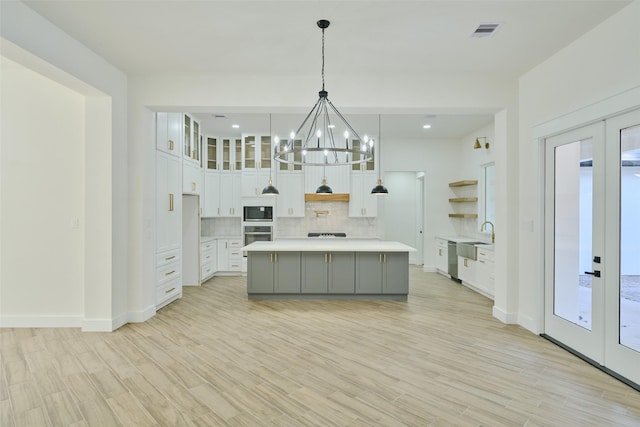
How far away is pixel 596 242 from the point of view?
9.54ft

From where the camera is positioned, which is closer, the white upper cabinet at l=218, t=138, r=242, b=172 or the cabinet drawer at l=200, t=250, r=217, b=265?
the cabinet drawer at l=200, t=250, r=217, b=265

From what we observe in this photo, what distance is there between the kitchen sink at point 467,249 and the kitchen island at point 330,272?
5.49 ft

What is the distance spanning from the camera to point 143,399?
2355mm

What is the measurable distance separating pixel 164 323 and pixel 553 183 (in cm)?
485

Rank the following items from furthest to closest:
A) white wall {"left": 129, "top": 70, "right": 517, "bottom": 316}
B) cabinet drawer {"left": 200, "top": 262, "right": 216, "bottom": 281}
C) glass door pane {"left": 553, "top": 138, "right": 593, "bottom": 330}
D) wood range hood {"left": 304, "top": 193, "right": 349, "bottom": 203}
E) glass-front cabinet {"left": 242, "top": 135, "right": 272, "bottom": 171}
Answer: wood range hood {"left": 304, "top": 193, "right": 349, "bottom": 203}
glass-front cabinet {"left": 242, "top": 135, "right": 272, "bottom": 171}
cabinet drawer {"left": 200, "top": 262, "right": 216, "bottom": 281}
white wall {"left": 129, "top": 70, "right": 517, "bottom": 316}
glass door pane {"left": 553, "top": 138, "right": 593, "bottom": 330}

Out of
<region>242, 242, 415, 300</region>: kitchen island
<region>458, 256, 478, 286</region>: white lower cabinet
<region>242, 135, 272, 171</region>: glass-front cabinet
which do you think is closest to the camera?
<region>242, 242, 415, 300</region>: kitchen island

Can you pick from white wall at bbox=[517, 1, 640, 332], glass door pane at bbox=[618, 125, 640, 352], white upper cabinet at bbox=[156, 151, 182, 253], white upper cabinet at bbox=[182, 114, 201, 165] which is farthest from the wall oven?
glass door pane at bbox=[618, 125, 640, 352]

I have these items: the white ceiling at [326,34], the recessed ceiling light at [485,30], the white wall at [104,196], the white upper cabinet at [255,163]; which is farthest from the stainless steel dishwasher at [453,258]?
the white wall at [104,196]

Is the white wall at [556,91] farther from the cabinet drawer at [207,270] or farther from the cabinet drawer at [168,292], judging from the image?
the cabinet drawer at [207,270]

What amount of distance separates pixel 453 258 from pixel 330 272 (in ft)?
9.99

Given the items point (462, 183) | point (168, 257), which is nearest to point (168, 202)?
point (168, 257)

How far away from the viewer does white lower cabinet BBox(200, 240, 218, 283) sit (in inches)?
246

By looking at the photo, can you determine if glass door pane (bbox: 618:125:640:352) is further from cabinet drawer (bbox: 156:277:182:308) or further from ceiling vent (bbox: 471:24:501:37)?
cabinet drawer (bbox: 156:277:182:308)

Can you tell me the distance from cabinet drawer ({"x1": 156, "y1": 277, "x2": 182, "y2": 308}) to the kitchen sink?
16.7 ft
